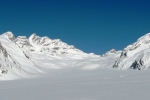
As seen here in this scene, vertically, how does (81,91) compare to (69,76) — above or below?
below

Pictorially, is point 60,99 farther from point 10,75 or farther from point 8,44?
point 8,44

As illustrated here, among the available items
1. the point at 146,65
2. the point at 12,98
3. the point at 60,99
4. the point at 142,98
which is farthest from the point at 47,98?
the point at 146,65

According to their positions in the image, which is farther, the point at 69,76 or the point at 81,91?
the point at 69,76

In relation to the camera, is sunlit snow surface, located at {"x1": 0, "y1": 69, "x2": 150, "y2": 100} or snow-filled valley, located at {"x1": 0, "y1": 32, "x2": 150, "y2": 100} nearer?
sunlit snow surface, located at {"x1": 0, "y1": 69, "x2": 150, "y2": 100}

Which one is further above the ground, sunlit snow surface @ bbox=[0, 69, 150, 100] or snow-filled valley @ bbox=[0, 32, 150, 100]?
snow-filled valley @ bbox=[0, 32, 150, 100]

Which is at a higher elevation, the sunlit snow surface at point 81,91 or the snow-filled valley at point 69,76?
the snow-filled valley at point 69,76

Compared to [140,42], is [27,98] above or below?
below

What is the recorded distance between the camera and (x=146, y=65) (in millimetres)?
142500

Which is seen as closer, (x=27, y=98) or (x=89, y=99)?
(x=89, y=99)

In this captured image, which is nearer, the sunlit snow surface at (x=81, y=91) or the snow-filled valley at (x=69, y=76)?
the sunlit snow surface at (x=81, y=91)

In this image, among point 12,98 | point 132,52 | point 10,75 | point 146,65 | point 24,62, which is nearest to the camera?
point 12,98

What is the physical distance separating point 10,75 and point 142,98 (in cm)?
8000

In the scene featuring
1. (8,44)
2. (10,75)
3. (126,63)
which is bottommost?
(10,75)

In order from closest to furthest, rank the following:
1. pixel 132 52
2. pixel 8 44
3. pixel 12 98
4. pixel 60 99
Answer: pixel 60 99
pixel 12 98
pixel 8 44
pixel 132 52
